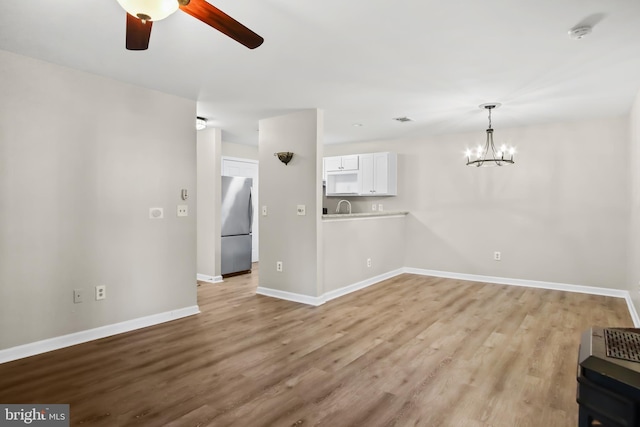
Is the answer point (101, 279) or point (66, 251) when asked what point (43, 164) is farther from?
Answer: point (101, 279)

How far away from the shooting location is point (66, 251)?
3.03 meters

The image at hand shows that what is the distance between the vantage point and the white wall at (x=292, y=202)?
14.4ft

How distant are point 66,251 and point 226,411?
6.67ft

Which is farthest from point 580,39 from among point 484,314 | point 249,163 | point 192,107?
point 249,163

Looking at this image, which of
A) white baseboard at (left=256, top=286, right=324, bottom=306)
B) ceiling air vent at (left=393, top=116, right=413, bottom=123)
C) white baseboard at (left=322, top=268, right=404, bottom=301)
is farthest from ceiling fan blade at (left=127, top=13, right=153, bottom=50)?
ceiling air vent at (left=393, top=116, right=413, bottom=123)

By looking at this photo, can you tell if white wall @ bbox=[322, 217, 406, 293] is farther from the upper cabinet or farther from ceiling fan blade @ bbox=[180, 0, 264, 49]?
ceiling fan blade @ bbox=[180, 0, 264, 49]

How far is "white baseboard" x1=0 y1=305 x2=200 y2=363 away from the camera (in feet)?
9.02

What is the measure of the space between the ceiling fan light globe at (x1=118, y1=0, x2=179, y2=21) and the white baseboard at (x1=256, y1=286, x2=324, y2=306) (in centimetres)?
345

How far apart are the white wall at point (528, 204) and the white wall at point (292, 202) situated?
254 cm

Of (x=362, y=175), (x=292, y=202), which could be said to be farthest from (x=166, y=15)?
(x=362, y=175)

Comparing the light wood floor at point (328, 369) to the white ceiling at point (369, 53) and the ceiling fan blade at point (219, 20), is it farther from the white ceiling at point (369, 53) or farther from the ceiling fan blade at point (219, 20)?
the white ceiling at point (369, 53)

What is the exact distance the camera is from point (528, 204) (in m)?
5.25

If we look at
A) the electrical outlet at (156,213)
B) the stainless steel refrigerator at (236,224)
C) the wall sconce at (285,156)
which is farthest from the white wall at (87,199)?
the stainless steel refrigerator at (236,224)

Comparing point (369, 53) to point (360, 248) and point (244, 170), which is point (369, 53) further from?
point (244, 170)
